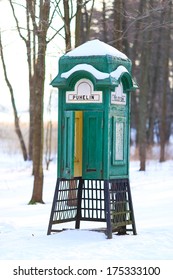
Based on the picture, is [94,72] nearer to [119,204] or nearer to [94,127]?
[94,127]

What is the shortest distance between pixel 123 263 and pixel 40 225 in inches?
193

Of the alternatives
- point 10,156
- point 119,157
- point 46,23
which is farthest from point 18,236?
point 10,156

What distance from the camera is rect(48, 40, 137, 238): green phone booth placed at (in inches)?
416

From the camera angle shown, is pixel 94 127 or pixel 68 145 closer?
pixel 68 145

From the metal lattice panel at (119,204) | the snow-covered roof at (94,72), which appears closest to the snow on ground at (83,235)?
the metal lattice panel at (119,204)

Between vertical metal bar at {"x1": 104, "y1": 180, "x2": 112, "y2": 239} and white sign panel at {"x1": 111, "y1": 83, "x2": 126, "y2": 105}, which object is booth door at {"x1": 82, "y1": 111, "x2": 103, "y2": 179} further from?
Answer: white sign panel at {"x1": 111, "y1": 83, "x2": 126, "y2": 105}

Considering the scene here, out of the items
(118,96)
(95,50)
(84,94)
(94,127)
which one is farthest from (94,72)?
(94,127)

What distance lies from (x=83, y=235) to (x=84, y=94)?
82.6 inches

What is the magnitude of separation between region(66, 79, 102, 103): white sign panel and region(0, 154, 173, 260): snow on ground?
1962 mm

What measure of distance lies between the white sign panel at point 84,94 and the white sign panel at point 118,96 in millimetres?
275

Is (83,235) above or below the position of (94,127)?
below

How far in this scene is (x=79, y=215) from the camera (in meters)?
11.3

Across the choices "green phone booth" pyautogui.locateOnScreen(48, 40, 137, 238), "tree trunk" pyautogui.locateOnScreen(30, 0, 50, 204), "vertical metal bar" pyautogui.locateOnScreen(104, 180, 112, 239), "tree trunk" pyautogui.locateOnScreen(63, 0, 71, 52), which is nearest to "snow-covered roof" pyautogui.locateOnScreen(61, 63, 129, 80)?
"green phone booth" pyautogui.locateOnScreen(48, 40, 137, 238)

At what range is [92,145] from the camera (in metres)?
10.7
